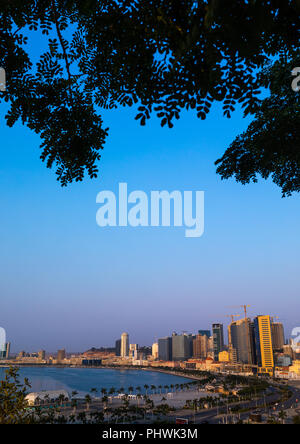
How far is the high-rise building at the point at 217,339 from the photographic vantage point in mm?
172500

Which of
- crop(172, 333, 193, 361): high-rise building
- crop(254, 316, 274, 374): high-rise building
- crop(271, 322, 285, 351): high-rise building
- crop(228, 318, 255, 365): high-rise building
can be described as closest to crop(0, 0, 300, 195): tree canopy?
crop(254, 316, 274, 374): high-rise building

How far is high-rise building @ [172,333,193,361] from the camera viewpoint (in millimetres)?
193125

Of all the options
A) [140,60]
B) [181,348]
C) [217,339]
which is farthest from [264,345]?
[140,60]

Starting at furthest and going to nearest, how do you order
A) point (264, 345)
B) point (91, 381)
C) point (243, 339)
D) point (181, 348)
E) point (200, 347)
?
point (200, 347), point (181, 348), point (243, 339), point (264, 345), point (91, 381)

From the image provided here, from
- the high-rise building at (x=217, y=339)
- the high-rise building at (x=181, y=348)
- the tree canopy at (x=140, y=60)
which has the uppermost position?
the tree canopy at (x=140, y=60)

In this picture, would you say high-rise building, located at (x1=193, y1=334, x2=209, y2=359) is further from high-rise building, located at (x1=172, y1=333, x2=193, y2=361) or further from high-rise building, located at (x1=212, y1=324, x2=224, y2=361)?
high-rise building, located at (x1=212, y1=324, x2=224, y2=361)

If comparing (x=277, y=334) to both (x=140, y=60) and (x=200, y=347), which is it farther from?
(x=140, y=60)

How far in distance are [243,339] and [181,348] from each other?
6048 centimetres

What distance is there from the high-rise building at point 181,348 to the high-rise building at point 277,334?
193 feet

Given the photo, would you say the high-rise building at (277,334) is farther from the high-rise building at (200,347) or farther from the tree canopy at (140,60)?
the tree canopy at (140,60)

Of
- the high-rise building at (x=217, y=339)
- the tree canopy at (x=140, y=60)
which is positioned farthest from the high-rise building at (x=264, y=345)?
the tree canopy at (x=140, y=60)

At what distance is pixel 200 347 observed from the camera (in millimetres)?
194750

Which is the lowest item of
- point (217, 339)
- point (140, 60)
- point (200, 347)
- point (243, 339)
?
point (200, 347)
